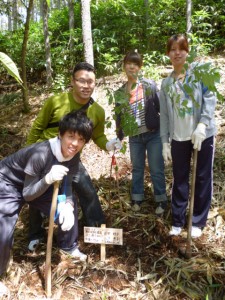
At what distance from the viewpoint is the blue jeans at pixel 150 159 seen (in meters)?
2.98

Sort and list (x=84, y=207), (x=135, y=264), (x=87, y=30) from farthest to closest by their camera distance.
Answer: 1. (x=87, y=30)
2. (x=84, y=207)
3. (x=135, y=264)

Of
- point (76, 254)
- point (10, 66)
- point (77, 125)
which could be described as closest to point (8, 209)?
point (76, 254)

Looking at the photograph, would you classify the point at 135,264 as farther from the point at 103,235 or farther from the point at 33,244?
the point at 33,244

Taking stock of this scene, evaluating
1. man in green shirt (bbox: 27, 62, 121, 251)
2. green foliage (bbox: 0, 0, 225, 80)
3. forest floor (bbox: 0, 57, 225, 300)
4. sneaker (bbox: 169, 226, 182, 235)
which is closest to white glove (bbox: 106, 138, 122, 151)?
man in green shirt (bbox: 27, 62, 121, 251)

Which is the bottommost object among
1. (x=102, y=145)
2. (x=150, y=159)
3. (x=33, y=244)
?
(x=33, y=244)

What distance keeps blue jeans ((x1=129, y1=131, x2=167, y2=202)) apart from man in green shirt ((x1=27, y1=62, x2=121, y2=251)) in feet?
0.97

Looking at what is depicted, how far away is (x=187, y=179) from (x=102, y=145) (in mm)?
931

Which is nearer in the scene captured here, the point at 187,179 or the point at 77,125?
the point at 77,125

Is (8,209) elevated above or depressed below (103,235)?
above

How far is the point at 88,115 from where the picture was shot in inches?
111

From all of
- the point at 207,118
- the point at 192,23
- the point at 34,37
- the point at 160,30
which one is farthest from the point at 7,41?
the point at 207,118

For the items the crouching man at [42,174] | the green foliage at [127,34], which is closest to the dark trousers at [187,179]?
the crouching man at [42,174]

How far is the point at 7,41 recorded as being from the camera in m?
8.38

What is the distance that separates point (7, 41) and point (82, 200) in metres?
7.11
